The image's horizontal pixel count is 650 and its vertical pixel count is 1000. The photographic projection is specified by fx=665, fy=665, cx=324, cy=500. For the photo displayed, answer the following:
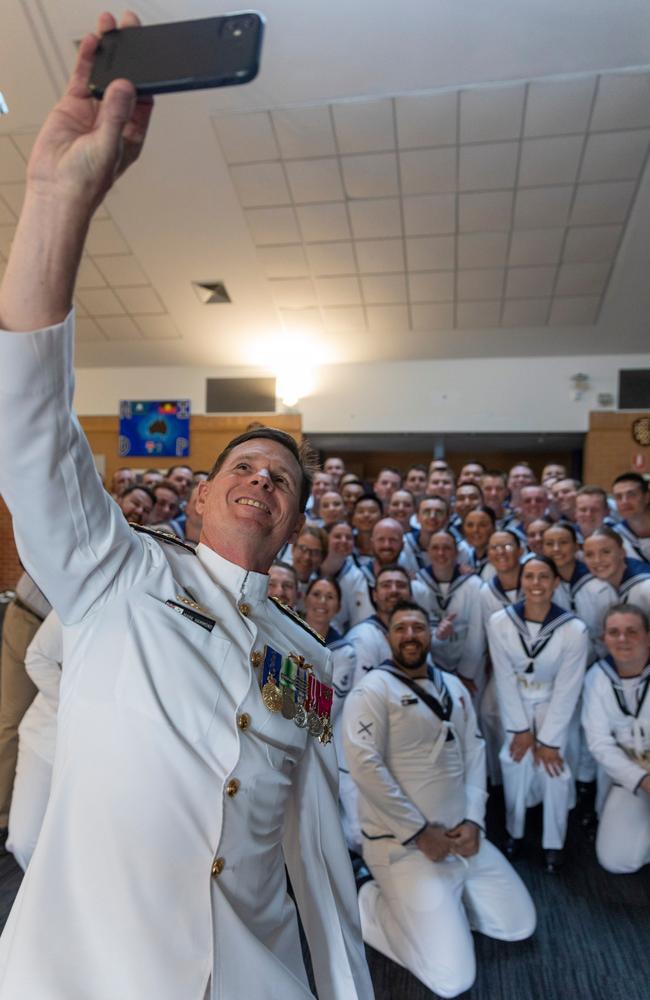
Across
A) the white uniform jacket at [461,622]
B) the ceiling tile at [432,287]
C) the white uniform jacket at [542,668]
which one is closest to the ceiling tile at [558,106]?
the ceiling tile at [432,287]

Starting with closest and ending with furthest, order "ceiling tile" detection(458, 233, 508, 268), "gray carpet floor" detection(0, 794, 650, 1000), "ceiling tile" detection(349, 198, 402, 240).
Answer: "gray carpet floor" detection(0, 794, 650, 1000)
"ceiling tile" detection(349, 198, 402, 240)
"ceiling tile" detection(458, 233, 508, 268)

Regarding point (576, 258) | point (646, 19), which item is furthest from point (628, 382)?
point (646, 19)

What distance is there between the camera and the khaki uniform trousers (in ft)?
11.7

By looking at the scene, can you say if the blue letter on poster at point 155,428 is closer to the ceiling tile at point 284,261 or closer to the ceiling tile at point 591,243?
the ceiling tile at point 284,261

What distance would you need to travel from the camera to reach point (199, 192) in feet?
23.3

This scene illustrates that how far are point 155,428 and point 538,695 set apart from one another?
7.68 meters

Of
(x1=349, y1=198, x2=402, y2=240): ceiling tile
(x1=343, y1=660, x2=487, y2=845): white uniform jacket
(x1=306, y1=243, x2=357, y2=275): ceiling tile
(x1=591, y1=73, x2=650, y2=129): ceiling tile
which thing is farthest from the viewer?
(x1=306, y1=243, x2=357, y2=275): ceiling tile

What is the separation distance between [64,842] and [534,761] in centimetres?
326

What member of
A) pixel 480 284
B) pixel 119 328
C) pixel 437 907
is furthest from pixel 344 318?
pixel 437 907

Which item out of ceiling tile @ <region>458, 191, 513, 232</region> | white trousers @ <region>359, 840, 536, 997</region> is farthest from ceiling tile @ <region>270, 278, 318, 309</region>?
white trousers @ <region>359, 840, 536, 997</region>

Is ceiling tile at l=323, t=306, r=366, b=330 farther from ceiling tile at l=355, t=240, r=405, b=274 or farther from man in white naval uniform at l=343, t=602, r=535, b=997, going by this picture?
man in white naval uniform at l=343, t=602, r=535, b=997

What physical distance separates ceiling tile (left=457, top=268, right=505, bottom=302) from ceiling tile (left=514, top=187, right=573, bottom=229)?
70cm

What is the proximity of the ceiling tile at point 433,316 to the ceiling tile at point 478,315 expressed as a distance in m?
Answer: 0.11

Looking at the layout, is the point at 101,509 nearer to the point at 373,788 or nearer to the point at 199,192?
the point at 373,788
